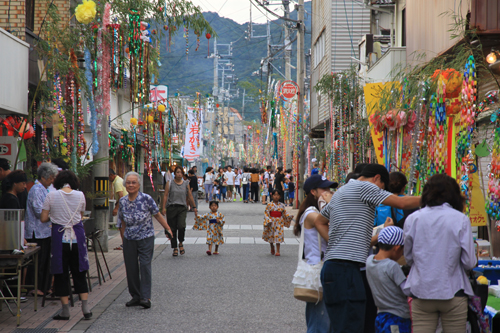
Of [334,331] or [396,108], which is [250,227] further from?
[334,331]

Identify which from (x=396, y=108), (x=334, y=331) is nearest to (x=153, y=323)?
(x=334, y=331)

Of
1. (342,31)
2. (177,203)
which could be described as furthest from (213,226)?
(342,31)

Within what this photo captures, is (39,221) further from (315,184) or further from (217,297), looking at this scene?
(315,184)

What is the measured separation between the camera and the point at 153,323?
7.04m

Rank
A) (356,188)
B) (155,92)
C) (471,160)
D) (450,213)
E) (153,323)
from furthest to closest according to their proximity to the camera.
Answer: (155,92) < (153,323) < (471,160) < (356,188) < (450,213)

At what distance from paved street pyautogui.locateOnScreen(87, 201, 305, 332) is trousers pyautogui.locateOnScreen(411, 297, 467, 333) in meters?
2.62

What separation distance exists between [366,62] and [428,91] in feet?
37.5

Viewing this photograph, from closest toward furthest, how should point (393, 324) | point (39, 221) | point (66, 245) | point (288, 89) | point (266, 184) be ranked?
point (393, 324) → point (66, 245) → point (39, 221) → point (288, 89) → point (266, 184)

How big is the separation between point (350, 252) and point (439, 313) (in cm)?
81

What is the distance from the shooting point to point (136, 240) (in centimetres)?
804

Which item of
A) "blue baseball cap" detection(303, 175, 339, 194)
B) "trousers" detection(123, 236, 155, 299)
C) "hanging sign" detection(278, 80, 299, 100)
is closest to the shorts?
"blue baseball cap" detection(303, 175, 339, 194)

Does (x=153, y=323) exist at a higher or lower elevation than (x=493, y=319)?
lower

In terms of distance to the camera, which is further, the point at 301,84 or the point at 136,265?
the point at 301,84

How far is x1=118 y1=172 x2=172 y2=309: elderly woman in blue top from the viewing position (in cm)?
799
